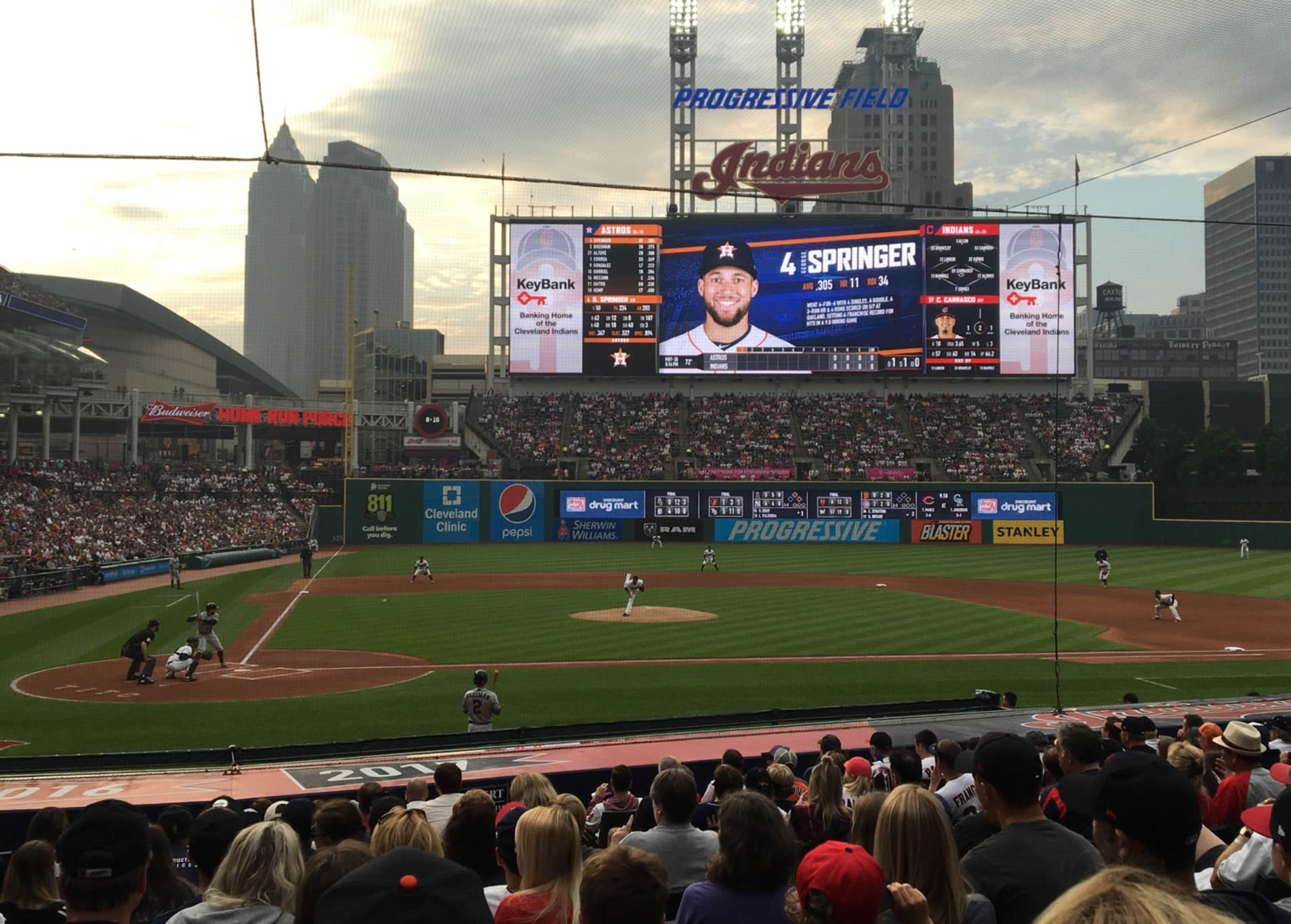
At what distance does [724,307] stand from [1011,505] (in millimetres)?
21742

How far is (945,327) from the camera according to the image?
209ft

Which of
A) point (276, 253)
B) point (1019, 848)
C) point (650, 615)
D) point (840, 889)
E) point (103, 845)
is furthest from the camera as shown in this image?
point (650, 615)

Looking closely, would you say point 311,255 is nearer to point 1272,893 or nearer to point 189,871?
point 189,871

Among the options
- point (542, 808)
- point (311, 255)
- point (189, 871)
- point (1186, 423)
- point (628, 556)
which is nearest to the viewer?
point (542, 808)

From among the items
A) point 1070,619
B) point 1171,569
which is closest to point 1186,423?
point 1171,569

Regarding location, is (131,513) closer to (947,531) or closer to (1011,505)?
(947,531)

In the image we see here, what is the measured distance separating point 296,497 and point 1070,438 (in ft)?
159

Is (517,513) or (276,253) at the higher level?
(276,253)

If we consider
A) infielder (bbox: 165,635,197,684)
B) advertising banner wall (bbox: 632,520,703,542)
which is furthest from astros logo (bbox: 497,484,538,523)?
infielder (bbox: 165,635,197,684)

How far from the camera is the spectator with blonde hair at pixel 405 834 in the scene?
436 cm

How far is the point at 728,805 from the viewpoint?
388cm

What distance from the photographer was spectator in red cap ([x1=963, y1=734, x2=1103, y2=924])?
12.2 feet

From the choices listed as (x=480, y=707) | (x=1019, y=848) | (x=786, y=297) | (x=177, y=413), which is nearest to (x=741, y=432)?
(x=786, y=297)

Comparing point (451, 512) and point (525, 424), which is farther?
point (525, 424)
